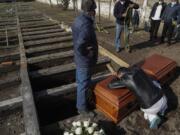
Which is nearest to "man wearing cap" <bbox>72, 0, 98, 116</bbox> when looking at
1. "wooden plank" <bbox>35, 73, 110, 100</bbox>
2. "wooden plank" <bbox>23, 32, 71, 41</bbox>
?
"wooden plank" <bbox>35, 73, 110, 100</bbox>

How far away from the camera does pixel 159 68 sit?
4.89 m

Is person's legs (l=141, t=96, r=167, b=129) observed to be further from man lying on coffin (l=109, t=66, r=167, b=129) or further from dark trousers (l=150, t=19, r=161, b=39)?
dark trousers (l=150, t=19, r=161, b=39)

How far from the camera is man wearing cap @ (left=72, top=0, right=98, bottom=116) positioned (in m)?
3.62

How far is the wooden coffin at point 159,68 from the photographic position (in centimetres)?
474

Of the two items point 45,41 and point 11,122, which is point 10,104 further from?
point 45,41

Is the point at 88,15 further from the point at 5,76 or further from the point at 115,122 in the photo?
the point at 5,76

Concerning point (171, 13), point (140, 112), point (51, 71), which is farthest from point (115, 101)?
point (171, 13)

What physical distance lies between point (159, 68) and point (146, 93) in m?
1.24

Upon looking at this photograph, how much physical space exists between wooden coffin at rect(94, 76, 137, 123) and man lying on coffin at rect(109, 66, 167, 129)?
0.18 meters

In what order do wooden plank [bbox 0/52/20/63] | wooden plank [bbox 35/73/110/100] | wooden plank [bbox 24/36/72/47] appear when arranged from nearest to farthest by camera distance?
wooden plank [bbox 35/73/110/100], wooden plank [bbox 0/52/20/63], wooden plank [bbox 24/36/72/47]

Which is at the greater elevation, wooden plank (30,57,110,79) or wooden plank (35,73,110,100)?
wooden plank (30,57,110,79)

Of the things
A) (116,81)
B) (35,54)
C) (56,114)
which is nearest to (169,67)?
(116,81)

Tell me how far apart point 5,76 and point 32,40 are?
9.97 feet

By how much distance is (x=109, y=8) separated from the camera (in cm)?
1372
